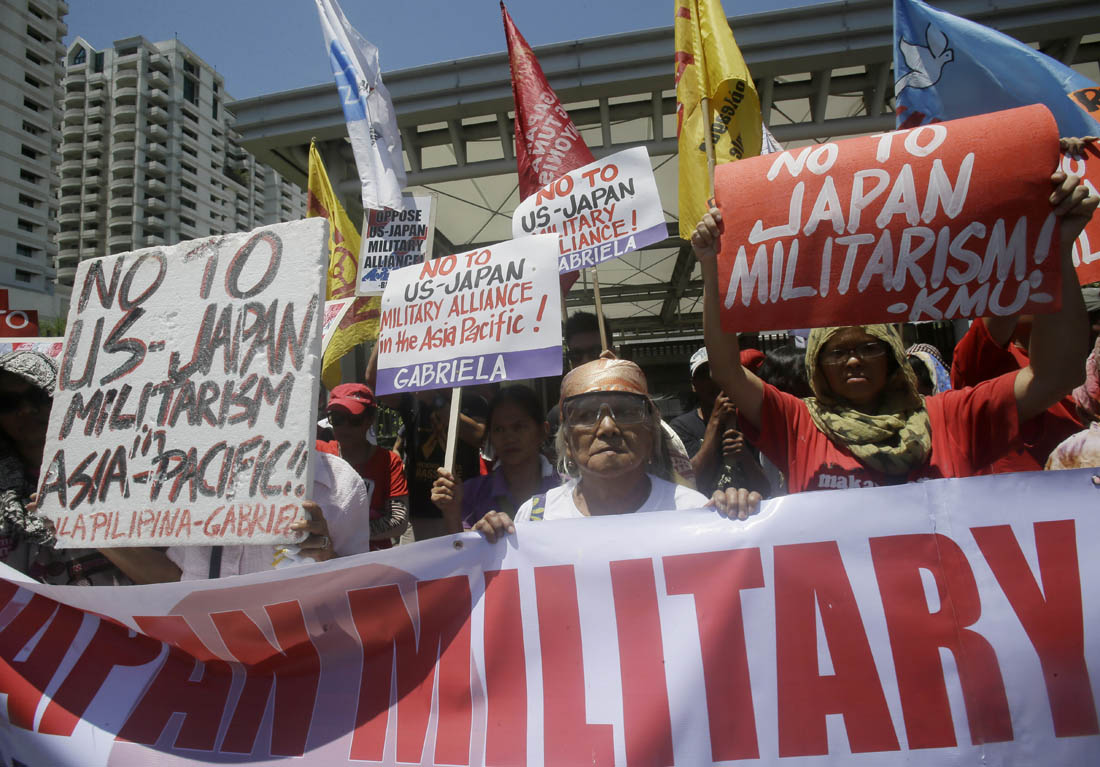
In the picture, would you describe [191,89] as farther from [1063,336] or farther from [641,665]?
[1063,336]

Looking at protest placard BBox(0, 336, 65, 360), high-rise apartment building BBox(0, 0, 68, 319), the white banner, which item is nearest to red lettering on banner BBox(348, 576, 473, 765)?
the white banner

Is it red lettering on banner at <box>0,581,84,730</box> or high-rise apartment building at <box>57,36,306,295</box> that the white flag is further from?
A: high-rise apartment building at <box>57,36,306,295</box>

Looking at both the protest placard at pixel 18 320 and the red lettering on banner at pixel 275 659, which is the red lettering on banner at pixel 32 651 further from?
the protest placard at pixel 18 320

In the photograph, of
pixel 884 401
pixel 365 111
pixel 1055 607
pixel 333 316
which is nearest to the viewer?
pixel 1055 607

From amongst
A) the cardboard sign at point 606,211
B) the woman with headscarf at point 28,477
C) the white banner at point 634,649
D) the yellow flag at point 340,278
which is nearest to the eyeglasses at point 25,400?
the woman with headscarf at point 28,477

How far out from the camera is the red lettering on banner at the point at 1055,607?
1484 mm

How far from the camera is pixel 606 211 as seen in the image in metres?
3.08

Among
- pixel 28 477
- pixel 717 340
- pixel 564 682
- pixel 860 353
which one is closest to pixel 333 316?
pixel 28 477

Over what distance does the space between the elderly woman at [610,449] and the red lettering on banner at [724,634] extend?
29 cm

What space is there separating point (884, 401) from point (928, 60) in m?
Result: 2.10

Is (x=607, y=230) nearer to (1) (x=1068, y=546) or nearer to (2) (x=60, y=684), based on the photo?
(1) (x=1068, y=546)

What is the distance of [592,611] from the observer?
5.71 ft

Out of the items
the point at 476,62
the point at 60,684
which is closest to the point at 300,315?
the point at 60,684

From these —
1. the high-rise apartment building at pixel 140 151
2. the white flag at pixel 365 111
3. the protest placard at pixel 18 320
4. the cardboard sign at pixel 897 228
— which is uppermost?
the high-rise apartment building at pixel 140 151
